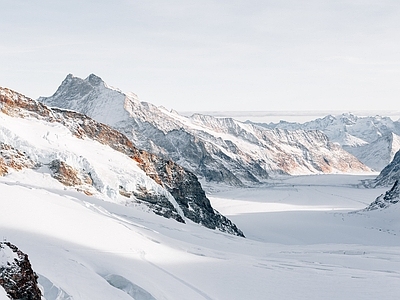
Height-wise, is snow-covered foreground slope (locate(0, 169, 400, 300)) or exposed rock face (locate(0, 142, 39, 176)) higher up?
exposed rock face (locate(0, 142, 39, 176))

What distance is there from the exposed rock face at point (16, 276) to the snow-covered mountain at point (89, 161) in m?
30.3

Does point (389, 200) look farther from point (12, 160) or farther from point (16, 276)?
point (16, 276)

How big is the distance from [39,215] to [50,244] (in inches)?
196

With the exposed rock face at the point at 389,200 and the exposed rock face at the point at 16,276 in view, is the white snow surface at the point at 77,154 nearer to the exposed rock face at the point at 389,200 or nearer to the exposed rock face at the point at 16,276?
the exposed rock face at the point at 16,276

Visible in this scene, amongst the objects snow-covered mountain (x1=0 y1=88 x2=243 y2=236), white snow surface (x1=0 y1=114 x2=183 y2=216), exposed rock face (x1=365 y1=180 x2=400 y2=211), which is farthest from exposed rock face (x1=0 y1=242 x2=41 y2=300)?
→ exposed rock face (x1=365 y1=180 x2=400 y2=211)

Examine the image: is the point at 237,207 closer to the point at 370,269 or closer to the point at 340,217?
the point at 340,217

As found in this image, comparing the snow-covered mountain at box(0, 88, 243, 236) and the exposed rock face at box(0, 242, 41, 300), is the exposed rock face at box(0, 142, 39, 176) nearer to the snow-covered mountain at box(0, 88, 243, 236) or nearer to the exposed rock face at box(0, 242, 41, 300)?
the snow-covered mountain at box(0, 88, 243, 236)

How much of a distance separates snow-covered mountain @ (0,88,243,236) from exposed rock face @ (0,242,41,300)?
99.3ft

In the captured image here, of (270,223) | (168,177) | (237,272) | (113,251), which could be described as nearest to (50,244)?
(113,251)

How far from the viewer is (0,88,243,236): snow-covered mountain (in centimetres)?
4275

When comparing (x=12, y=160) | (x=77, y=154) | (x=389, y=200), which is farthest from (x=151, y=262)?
(x=389, y=200)

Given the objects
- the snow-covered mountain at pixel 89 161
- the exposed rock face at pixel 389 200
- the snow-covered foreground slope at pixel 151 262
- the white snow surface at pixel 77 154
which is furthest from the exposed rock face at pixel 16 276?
the exposed rock face at pixel 389 200

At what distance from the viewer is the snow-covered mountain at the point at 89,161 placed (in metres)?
42.8

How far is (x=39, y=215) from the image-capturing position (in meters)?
22.7
